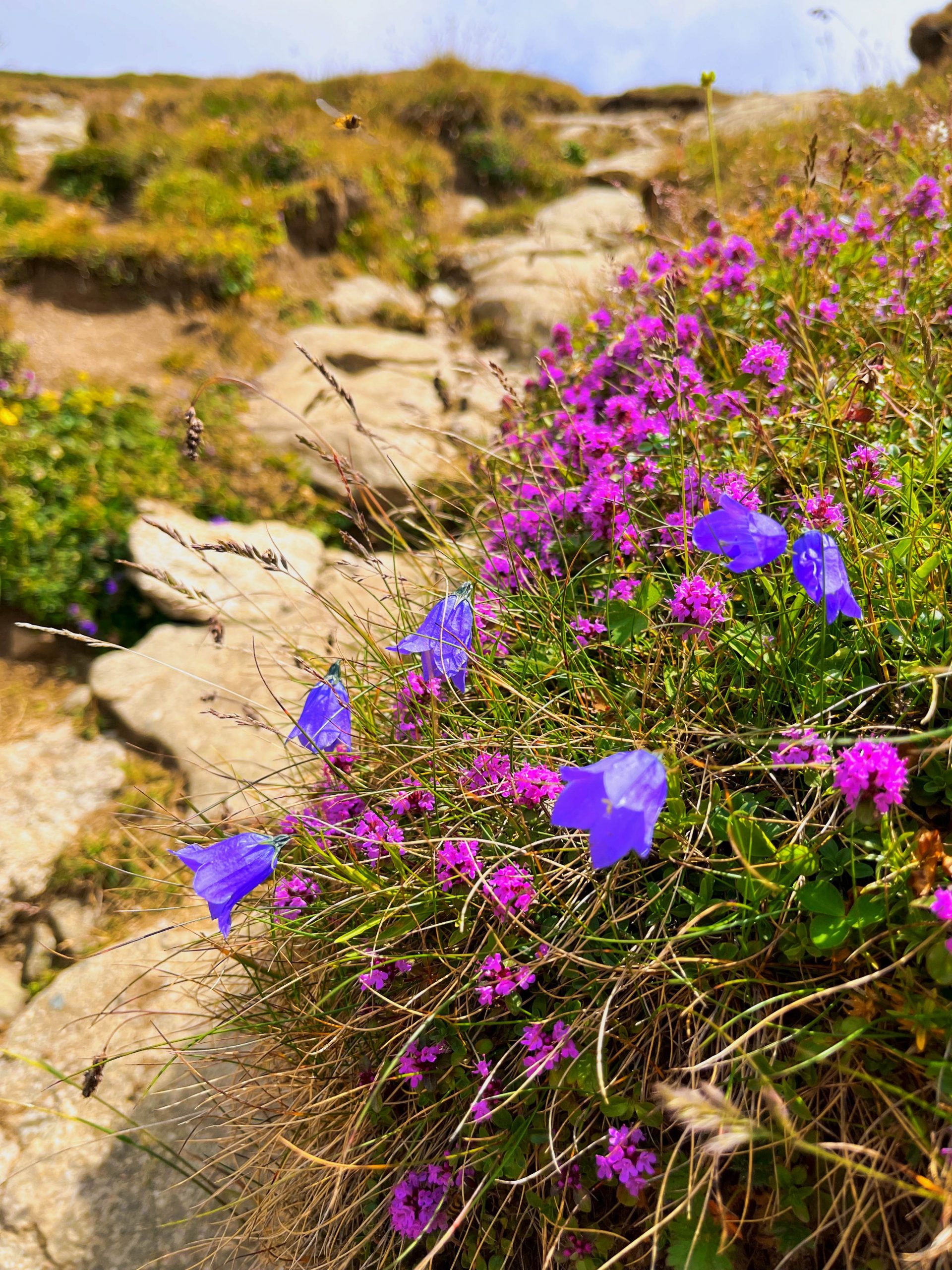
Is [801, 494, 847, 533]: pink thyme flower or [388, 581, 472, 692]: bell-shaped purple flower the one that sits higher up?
[801, 494, 847, 533]: pink thyme flower

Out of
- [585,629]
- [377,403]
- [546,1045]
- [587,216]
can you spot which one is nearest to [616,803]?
[546,1045]

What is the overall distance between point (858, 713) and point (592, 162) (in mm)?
15123

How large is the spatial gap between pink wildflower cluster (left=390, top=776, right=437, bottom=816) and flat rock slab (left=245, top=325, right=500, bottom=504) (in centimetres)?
225

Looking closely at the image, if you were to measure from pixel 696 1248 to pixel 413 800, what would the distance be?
0.99m

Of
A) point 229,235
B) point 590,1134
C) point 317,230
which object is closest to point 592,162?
point 317,230

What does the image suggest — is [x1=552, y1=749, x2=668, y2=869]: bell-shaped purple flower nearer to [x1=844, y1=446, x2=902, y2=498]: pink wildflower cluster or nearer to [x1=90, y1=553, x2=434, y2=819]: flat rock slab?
[x1=844, y1=446, x2=902, y2=498]: pink wildflower cluster

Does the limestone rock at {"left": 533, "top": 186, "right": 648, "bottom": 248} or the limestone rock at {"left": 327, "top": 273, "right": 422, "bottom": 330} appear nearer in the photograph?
the limestone rock at {"left": 327, "top": 273, "right": 422, "bottom": 330}

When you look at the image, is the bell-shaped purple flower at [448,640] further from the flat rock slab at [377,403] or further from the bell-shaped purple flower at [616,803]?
the flat rock slab at [377,403]

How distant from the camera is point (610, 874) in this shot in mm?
1442

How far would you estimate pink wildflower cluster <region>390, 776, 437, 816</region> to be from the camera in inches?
68.6

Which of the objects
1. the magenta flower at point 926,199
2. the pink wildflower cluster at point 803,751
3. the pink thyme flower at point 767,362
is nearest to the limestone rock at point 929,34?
the magenta flower at point 926,199

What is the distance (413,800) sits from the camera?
1.78 metres

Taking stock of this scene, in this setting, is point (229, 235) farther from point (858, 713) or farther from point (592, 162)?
point (592, 162)

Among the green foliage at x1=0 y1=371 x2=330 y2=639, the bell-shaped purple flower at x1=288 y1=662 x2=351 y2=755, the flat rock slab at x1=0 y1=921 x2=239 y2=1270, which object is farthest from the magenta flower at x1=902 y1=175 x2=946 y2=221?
the green foliage at x1=0 y1=371 x2=330 y2=639
